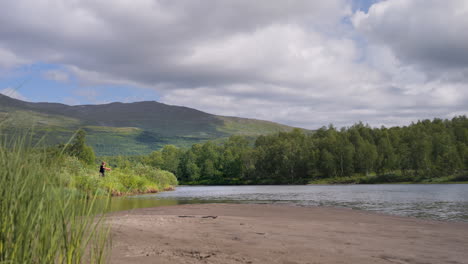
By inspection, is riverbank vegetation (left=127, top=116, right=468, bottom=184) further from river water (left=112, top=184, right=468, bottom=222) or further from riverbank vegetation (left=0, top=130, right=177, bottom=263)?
riverbank vegetation (left=0, top=130, right=177, bottom=263)

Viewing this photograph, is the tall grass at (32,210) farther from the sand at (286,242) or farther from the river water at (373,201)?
the sand at (286,242)

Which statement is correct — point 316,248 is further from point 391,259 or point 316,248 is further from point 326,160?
point 326,160

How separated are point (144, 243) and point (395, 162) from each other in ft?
353

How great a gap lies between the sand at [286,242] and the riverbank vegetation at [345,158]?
278 ft

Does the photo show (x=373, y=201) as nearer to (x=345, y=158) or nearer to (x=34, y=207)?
(x=34, y=207)

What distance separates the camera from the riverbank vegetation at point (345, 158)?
9619 cm

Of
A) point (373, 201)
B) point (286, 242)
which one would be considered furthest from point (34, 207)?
point (373, 201)

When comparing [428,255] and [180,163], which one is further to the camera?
[180,163]

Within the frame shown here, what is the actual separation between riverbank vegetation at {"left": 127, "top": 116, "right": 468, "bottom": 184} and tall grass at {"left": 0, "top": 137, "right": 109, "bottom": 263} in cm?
9516

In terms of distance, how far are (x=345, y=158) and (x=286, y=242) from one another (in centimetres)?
10998

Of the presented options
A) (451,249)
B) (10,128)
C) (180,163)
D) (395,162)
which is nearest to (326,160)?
(395,162)

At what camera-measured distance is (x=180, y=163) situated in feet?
529

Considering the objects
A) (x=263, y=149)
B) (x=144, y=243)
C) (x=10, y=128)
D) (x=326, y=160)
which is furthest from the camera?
(x=263, y=149)

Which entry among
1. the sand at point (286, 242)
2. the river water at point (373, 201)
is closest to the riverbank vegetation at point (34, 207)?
the river water at point (373, 201)
